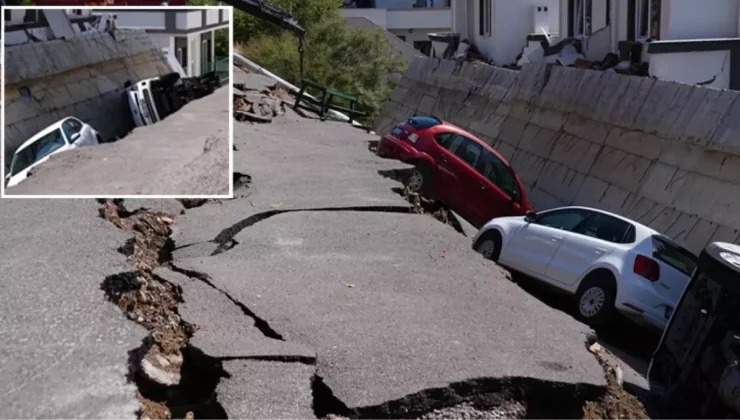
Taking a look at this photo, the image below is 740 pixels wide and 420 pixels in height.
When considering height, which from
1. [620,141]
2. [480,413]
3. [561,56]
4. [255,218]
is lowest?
[480,413]

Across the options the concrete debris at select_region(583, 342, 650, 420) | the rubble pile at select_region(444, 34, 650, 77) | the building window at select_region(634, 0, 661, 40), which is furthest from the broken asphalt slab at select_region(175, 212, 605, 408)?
the building window at select_region(634, 0, 661, 40)

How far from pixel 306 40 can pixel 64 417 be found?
34351 mm

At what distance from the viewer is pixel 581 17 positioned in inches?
1058

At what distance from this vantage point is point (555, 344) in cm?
729

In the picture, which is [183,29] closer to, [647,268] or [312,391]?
[312,391]

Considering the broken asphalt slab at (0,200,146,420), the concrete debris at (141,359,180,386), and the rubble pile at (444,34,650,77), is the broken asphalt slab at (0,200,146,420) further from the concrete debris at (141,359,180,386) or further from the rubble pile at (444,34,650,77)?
the rubble pile at (444,34,650,77)

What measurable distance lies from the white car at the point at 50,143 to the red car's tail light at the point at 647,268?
8.61 metres

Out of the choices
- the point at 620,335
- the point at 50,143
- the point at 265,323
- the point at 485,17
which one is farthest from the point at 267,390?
the point at 485,17

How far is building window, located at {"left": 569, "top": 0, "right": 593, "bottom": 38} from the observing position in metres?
→ 26.3

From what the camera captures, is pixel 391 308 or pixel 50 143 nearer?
pixel 50 143

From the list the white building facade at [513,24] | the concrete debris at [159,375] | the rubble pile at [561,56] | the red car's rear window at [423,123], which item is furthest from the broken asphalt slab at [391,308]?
the white building facade at [513,24]

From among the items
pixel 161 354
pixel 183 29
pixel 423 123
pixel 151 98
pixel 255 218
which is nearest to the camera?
pixel 151 98

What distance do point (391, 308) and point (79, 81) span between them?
4372 millimetres

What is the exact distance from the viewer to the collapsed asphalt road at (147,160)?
4.34 m
